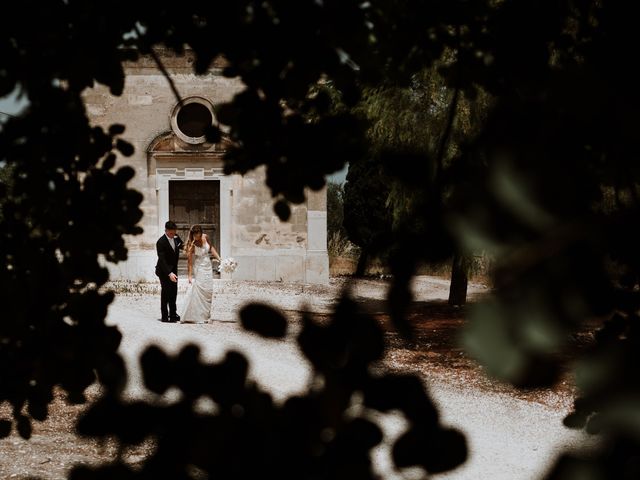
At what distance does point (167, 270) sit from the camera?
10430mm

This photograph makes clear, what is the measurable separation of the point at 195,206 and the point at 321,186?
16.4 metres

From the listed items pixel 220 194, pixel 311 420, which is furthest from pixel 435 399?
pixel 220 194

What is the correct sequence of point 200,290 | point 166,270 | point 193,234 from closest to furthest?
point 166,270 → point 200,290 → point 193,234

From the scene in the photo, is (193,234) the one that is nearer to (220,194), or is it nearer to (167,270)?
(167,270)

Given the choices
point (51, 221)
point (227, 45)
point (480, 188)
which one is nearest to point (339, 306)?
point (480, 188)

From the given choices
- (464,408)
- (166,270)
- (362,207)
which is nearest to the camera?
(464,408)

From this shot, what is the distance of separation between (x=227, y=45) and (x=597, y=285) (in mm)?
996

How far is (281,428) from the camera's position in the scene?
34.4 inches

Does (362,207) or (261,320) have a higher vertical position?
(261,320)

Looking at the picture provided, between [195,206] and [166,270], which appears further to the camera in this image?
[195,206]

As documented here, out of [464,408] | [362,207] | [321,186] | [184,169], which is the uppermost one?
[184,169]

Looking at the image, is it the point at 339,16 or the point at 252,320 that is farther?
the point at 339,16

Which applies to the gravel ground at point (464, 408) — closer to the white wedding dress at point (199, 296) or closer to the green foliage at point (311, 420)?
the green foliage at point (311, 420)

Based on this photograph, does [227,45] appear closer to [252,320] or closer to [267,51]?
[267,51]
